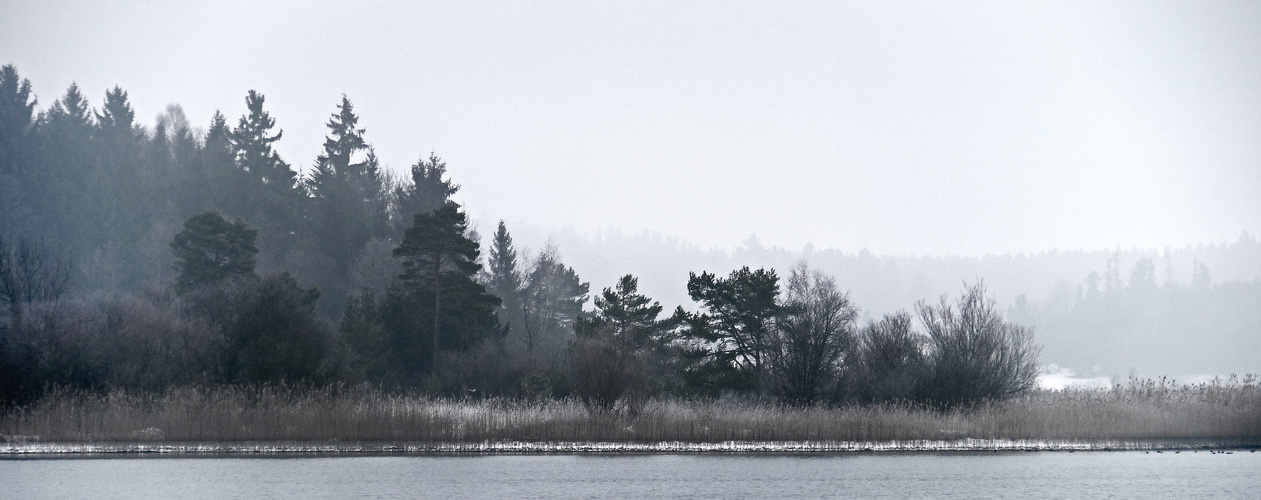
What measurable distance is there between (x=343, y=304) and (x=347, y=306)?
1660 centimetres

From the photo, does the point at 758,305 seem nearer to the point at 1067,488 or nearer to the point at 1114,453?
the point at 1114,453

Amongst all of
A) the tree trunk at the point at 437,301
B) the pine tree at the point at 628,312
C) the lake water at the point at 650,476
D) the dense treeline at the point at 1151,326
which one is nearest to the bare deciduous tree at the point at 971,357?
the lake water at the point at 650,476

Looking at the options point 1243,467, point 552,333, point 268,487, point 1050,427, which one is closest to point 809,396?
point 1050,427

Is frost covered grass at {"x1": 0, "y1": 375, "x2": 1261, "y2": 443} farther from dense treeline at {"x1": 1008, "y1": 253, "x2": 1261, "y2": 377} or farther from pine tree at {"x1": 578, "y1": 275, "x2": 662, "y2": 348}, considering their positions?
dense treeline at {"x1": 1008, "y1": 253, "x2": 1261, "y2": 377}

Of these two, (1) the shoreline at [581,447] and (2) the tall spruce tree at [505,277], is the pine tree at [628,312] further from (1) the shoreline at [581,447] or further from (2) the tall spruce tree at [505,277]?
(2) the tall spruce tree at [505,277]

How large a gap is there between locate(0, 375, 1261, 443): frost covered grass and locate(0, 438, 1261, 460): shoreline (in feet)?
0.77

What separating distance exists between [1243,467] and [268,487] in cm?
2468

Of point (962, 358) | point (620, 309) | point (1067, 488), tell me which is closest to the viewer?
point (1067, 488)

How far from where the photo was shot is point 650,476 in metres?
25.4

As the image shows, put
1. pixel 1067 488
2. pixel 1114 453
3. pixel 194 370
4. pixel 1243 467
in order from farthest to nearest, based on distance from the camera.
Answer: pixel 194 370 → pixel 1114 453 → pixel 1243 467 → pixel 1067 488

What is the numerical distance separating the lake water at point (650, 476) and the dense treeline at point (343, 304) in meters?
6.96

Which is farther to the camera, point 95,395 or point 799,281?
point 799,281

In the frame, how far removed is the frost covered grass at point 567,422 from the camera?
102 ft

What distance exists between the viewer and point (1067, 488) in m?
23.0
